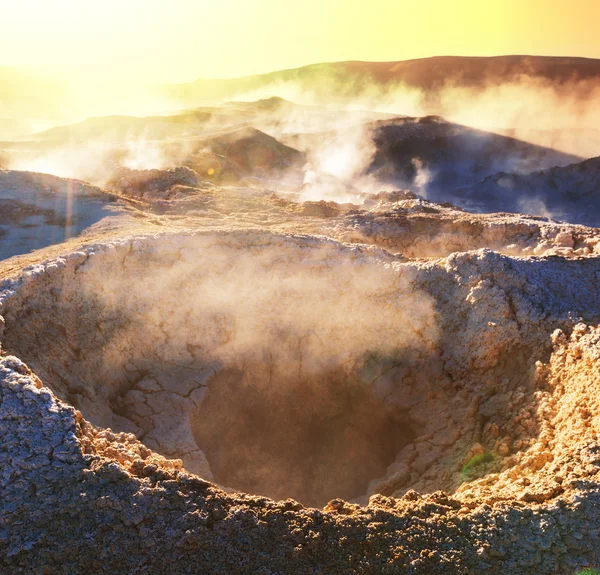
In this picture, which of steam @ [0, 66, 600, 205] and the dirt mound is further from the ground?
steam @ [0, 66, 600, 205]

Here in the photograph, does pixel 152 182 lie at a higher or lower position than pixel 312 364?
higher

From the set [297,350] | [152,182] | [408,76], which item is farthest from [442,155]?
[408,76]

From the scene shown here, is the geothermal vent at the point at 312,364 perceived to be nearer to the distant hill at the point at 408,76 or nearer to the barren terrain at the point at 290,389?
the barren terrain at the point at 290,389

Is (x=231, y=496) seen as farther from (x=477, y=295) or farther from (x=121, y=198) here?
(x=121, y=198)

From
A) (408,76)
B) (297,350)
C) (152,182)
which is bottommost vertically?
(297,350)

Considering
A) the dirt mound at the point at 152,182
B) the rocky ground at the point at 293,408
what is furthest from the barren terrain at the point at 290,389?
the dirt mound at the point at 152,182

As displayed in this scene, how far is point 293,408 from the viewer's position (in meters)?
5.48

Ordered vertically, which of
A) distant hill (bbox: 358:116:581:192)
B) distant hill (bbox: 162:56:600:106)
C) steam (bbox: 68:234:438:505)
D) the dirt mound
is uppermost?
distant hill (bbox: 162:56:600:106)

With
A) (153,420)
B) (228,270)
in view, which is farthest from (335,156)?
(153,420)

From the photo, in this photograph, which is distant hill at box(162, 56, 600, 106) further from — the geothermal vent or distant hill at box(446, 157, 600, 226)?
the geothermal vent

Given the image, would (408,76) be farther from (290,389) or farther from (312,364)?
(290,389)

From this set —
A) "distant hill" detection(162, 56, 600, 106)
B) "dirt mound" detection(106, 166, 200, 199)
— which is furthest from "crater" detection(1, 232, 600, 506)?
"distant hill" detection(162, 56, 600, 106)

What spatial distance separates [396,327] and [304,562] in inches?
125

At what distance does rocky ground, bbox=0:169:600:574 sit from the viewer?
253 cm
